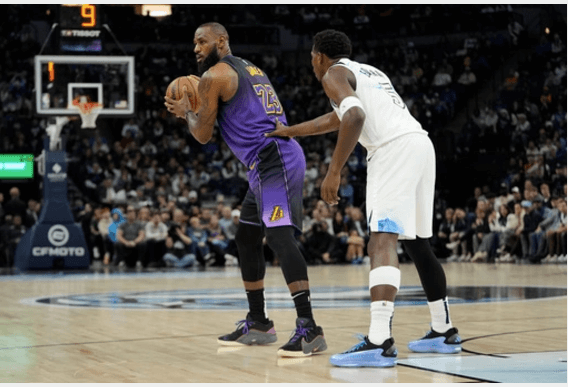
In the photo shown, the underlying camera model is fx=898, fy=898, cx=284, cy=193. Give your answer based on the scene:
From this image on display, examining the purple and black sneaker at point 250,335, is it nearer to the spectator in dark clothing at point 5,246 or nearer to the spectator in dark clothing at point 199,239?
the spectator in dark clothing at point 199,239

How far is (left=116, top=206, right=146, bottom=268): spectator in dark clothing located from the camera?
16.9m

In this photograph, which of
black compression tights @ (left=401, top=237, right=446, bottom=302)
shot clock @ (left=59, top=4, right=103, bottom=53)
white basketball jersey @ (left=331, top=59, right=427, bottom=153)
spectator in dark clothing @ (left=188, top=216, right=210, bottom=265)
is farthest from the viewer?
spectator in dark clothing @ (left=188, top=216, right=210, bottom=265)

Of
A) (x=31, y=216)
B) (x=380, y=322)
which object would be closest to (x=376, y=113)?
(x=380, y=322)

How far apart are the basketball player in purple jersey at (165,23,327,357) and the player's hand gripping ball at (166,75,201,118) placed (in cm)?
1

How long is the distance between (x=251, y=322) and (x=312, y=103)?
848 inches

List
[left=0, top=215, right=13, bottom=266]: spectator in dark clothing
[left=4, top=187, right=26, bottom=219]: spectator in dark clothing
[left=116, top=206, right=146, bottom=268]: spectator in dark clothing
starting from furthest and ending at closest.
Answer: [left=4, top=187, right=26, bottom=219]: spectator in dark clothing → [left=0, top=215, right=13, bottom=266]: spectator in dark clothing → [left=116, top=206, right=146, bottom=268]: spectator in dark clothing

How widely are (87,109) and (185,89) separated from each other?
9.67m

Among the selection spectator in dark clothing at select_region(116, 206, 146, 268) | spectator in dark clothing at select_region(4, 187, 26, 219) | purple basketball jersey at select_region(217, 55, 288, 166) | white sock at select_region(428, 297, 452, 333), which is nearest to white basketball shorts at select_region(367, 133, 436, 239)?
white sock at select_region(428, 297, 452, 333)

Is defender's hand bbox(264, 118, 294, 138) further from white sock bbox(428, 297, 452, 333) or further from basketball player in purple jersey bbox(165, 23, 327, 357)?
white sock bbox(428, 297, 452, 333)

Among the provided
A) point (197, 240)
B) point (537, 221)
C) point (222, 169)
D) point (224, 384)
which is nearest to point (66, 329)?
point (224, 384)

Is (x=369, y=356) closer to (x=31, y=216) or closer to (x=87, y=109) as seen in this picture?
(x=87, y=109)

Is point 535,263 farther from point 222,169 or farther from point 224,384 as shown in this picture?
point 224,384

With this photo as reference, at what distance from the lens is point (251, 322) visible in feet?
19.0

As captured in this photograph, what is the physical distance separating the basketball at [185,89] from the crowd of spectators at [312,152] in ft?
36.9
